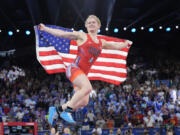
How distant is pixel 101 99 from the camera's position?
45.2 feet

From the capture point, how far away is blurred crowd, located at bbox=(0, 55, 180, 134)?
12.2 meters

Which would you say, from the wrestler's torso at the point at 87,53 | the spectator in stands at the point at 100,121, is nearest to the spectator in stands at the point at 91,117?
the spectator in stands at the point at 100,121

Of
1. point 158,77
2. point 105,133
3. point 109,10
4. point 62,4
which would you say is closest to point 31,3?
point 62,4

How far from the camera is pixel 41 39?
6.29 m

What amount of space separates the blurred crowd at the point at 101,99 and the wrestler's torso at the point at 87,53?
6235 millimetres

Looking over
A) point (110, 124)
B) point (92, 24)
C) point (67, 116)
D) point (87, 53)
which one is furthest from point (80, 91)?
point (110, 124)

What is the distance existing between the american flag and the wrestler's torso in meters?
1.70

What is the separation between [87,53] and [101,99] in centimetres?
951

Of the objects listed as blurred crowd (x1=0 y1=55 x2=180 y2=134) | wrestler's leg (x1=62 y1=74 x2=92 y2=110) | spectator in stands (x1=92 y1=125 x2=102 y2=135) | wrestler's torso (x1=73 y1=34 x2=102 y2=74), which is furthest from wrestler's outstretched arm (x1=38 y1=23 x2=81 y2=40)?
spectator in stands (x1=92 y1=125 x2=102 y2=135)

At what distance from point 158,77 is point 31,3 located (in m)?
8.75

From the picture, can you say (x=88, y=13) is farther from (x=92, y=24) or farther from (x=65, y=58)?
(x=92, y=24)

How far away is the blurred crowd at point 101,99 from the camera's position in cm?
1222

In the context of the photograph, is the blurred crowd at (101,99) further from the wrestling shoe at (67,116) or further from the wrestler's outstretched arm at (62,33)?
the wrestler's outstretched arm at (62,33)

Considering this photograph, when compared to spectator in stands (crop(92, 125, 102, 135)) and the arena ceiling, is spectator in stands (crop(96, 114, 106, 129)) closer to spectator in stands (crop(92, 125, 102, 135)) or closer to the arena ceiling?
spectator in stands (crop(92, 125, 102, 135))
